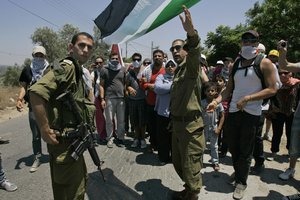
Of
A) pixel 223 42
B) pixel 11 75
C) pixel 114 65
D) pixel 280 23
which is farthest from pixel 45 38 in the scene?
pixel 114 65

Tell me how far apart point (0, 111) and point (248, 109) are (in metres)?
11.3

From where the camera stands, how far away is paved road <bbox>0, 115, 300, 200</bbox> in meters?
3.54

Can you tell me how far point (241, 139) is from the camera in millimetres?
3361

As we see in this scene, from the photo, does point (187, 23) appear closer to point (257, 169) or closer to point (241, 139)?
point (241, 139)

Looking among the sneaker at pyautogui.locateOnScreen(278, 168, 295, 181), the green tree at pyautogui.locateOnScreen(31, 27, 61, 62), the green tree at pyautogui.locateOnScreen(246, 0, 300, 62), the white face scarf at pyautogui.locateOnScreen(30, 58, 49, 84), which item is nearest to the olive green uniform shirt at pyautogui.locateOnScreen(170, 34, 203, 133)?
the sneaker at pyautogui.locateOnScreen(278, 168, 295, 181)

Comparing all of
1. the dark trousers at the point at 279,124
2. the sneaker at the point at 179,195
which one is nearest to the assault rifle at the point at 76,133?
the sneaker at the point at 179,195

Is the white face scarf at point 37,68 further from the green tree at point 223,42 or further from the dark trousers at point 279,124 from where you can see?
the green tree at point 223,42

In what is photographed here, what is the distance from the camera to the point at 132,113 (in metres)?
5.55

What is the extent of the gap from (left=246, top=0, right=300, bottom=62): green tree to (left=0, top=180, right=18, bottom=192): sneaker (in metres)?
16.1

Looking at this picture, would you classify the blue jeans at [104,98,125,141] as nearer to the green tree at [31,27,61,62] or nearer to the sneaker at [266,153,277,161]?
the sneaker at [266,153,277,161]

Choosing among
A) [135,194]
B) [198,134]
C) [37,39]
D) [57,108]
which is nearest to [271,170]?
[198,134]

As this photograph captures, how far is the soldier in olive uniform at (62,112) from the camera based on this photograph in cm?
217

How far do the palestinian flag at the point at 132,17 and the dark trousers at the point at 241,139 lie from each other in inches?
62.1

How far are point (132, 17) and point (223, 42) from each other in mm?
23161
